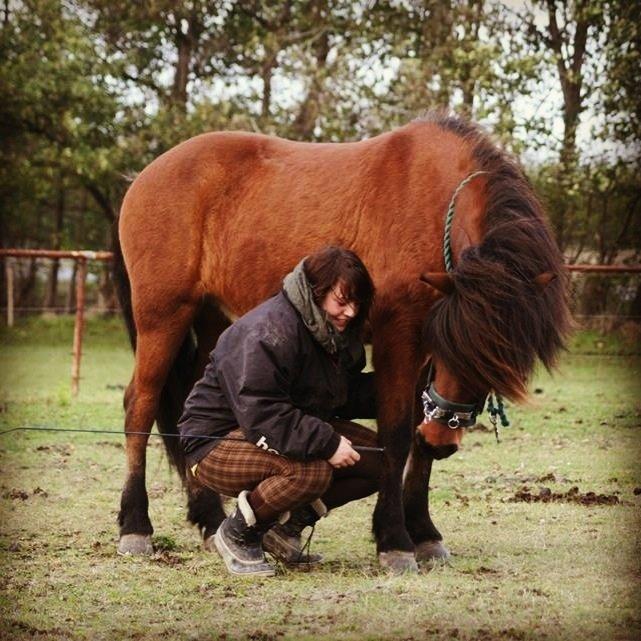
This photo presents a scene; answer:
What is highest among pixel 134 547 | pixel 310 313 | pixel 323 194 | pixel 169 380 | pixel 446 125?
pixel 446 125

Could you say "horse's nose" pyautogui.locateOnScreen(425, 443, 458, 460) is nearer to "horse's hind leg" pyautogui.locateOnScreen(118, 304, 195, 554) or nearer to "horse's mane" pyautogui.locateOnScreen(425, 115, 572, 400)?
"horse's mane" pyautogui.locateOnScreen(425, 115, 572, 400)

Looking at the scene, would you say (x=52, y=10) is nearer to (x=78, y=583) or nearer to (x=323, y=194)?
(x=323, y=194)

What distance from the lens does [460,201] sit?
466 cm

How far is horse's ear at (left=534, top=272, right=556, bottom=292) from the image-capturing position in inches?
165

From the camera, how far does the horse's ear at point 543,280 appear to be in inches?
165

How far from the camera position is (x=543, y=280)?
420cm

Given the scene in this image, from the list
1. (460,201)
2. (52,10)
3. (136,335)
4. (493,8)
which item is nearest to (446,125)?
(460,201)

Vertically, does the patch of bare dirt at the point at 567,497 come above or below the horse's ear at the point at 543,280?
below

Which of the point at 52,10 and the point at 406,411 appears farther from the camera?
the point at 52,10

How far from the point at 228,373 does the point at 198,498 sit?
3.90 ft

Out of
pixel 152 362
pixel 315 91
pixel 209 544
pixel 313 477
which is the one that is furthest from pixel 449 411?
pixel 315 91

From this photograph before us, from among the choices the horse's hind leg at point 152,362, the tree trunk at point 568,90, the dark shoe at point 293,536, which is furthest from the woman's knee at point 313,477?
the tree trunk at point 568,90

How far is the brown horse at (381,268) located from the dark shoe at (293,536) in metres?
0.29

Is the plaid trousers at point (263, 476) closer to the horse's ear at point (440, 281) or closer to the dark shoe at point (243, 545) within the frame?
the dark shoe at point (243, 545)
